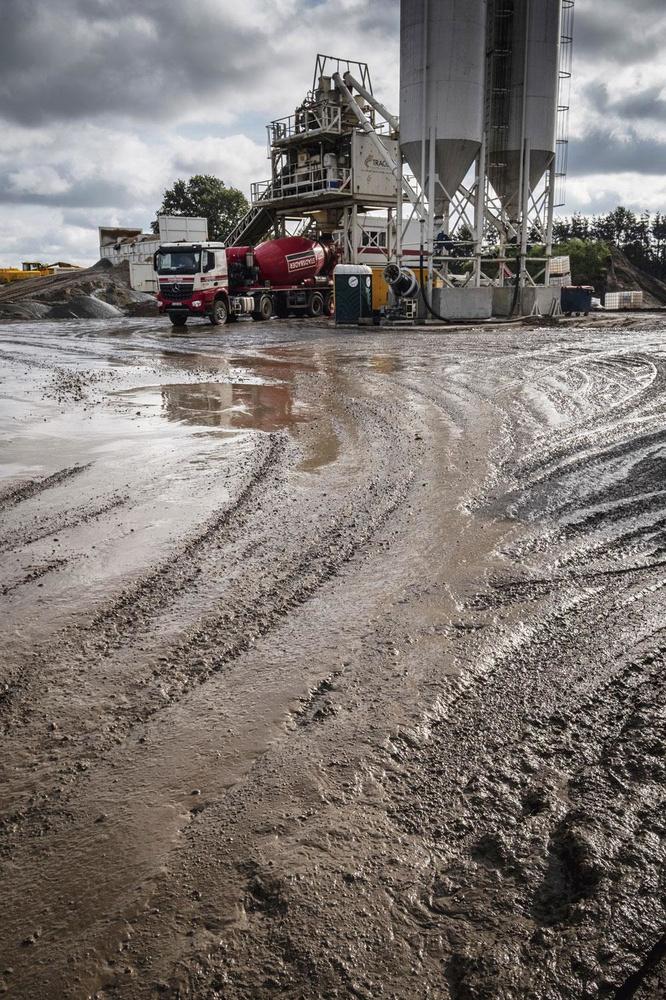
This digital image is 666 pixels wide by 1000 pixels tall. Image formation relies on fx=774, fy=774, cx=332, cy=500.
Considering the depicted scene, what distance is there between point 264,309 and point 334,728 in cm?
3072

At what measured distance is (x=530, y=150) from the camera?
91.8 feet

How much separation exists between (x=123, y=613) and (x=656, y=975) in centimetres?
280

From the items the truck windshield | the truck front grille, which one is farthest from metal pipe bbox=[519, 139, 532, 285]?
the truck front grille

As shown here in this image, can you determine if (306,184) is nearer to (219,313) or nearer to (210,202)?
(219,313)

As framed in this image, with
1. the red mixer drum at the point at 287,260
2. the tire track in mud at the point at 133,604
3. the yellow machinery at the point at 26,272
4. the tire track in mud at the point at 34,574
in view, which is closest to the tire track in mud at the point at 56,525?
the tire track in mud at the point at 34,574

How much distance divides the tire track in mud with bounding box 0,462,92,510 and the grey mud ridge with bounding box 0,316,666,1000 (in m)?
0.05

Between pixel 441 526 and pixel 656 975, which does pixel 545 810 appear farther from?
pixel 441 526

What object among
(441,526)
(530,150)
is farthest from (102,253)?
(441,526)

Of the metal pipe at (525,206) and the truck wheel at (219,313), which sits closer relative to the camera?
the metal pipe at (525,206)

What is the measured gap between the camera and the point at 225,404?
10.3 metres

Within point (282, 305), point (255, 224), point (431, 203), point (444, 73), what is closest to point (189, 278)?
point (282, 305)

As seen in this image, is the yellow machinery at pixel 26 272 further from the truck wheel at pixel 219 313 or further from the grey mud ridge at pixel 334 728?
the grey mud ridge at pixel 334 728

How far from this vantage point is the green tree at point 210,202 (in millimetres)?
79438

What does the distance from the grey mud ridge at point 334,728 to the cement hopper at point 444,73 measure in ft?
72.0
